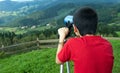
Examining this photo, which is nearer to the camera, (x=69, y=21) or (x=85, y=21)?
(x=85, y=21)

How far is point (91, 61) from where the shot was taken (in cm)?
363

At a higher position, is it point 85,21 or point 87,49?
point 85,21

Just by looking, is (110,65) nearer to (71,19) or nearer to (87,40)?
(87,40)

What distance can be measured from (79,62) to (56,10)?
197 metres

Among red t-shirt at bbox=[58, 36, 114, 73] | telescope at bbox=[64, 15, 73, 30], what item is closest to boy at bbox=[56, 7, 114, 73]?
red t-shirt at bbox=[58, 36, 114, 73]

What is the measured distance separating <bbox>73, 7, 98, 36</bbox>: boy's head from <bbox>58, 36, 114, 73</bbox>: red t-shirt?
0.24ft

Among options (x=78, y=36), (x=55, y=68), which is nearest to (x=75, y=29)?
(x=78, y=36)

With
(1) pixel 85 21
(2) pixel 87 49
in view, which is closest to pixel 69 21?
(1) pixel 85 21

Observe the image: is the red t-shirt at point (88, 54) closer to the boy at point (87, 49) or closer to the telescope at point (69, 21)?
the boy at point (87, 49)

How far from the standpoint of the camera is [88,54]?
11.9 ft

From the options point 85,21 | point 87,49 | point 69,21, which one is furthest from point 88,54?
point 69,21

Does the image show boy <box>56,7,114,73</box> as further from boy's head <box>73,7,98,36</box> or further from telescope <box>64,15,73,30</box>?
telescope <box>64,15,73,30</box>

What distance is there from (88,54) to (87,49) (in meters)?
0.05

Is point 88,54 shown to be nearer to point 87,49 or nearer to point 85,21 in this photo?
point 87,49
